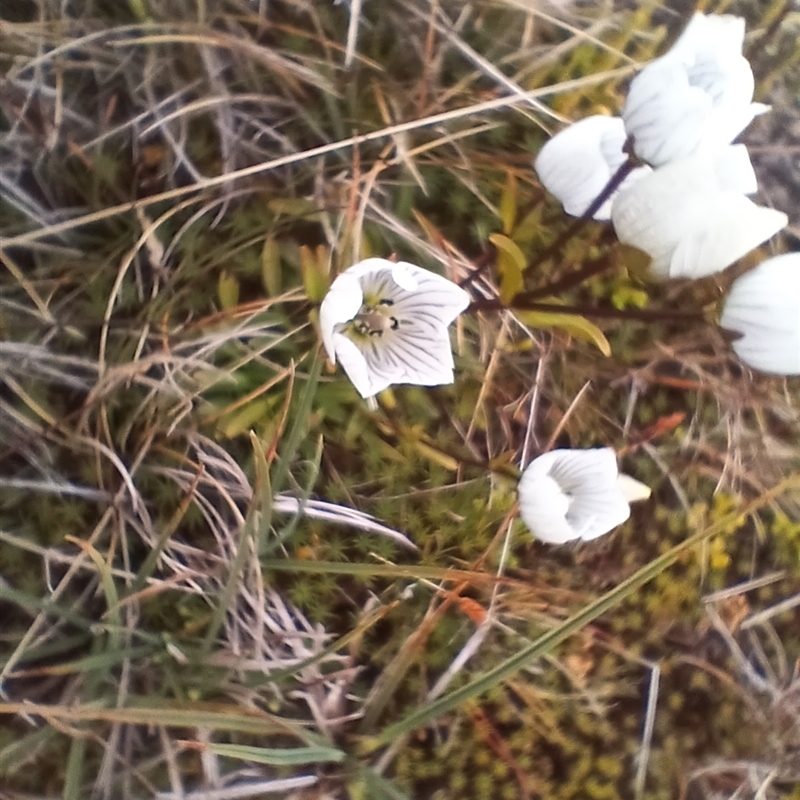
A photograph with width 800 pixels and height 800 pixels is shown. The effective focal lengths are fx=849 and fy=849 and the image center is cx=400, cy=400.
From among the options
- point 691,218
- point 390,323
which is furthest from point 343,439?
point 691,218

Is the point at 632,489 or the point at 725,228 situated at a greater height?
the point at 725,228

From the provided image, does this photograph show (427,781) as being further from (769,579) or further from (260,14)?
(260,14)

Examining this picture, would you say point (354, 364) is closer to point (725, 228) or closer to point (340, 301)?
point (340, 301)

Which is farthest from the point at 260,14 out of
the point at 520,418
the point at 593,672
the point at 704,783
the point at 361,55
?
the point at 704,783

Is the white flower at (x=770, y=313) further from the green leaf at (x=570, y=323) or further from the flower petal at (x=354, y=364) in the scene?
the flower petal at (x=354, y=364)

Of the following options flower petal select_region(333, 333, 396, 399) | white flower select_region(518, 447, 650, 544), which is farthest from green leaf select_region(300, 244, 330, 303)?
white flower select_region(518, 447, 650, 544)

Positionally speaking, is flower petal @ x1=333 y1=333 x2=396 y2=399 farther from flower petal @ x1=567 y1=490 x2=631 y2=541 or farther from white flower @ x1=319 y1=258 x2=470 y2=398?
flower petal @ x1=567 y1=490 x2=631 y2=541
